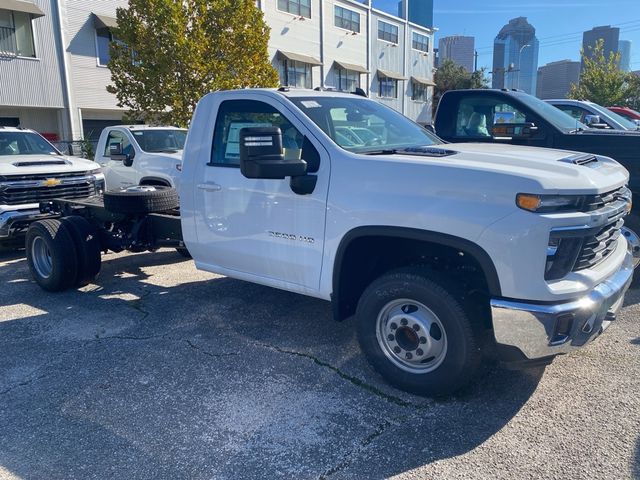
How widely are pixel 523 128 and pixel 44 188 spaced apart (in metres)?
6.31

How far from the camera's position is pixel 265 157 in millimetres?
3623

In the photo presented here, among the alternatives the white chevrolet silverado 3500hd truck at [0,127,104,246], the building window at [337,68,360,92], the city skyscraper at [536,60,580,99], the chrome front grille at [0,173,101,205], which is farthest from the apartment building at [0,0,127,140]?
the city skyscraper at [536,60,580,99]

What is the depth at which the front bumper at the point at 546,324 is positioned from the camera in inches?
117

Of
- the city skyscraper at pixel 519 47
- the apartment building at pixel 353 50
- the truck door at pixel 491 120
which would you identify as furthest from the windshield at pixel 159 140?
the city skyscraper at pixel 519 47

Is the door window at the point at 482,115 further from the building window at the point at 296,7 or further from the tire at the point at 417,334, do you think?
the building window at the point at 296,7

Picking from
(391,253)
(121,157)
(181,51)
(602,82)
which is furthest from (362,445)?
(602,82)

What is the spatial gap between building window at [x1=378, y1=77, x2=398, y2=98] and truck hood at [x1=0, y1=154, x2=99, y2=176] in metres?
33.2

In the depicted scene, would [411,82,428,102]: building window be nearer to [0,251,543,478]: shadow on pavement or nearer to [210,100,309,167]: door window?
[0,251,543,478]: shadow on pavement

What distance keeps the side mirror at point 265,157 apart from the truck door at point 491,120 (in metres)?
3.44

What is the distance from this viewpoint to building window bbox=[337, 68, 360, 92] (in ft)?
115

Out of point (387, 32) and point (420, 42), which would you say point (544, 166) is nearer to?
point (387, 32)

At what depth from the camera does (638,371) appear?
3.91 m

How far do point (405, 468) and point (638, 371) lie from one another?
2.14 m

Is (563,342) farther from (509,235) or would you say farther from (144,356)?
(144,356)
